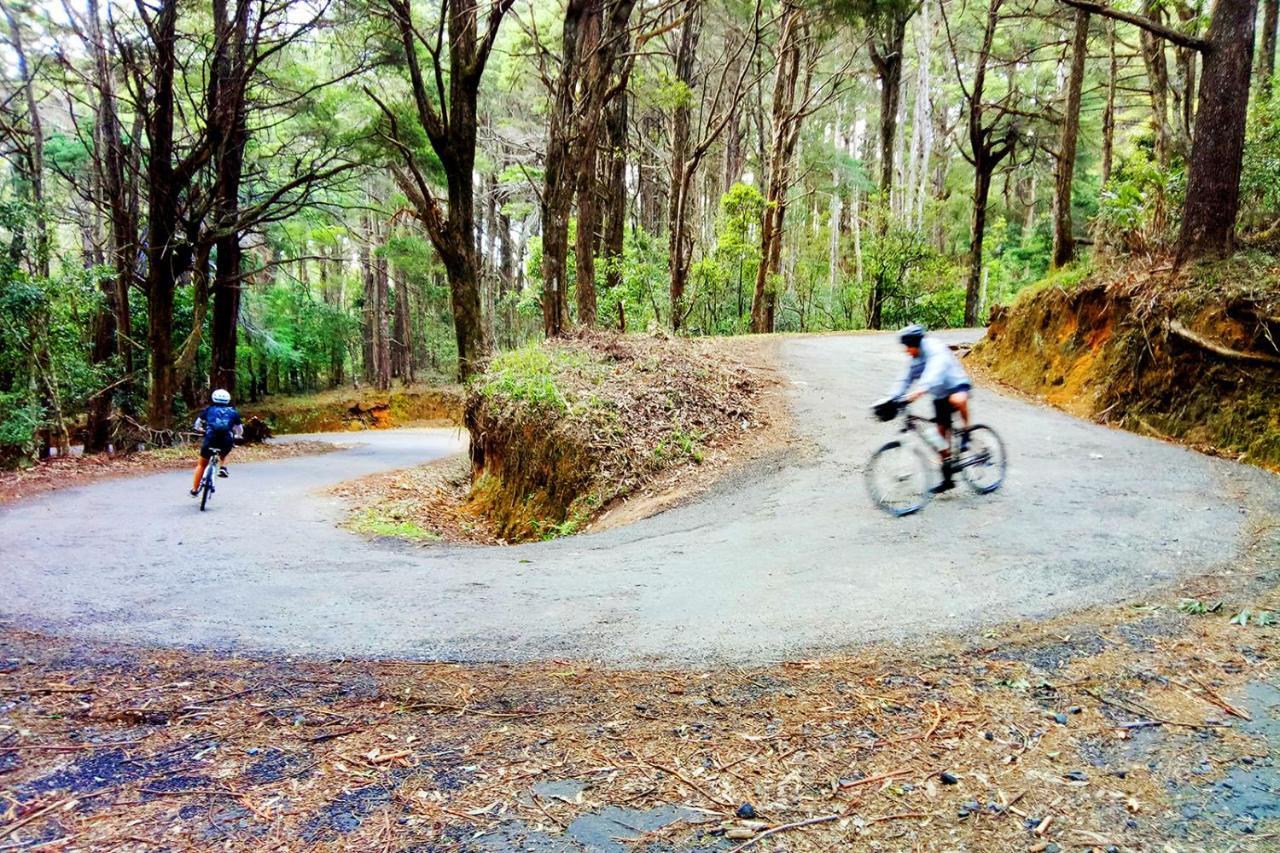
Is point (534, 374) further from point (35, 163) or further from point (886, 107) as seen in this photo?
point (886, 107)

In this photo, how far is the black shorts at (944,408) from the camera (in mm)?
7362

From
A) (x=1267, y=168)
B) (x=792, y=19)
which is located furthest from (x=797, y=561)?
(x=792, y=19)

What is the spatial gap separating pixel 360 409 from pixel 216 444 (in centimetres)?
2332

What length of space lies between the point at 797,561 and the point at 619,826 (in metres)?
3.82

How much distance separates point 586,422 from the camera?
34.5 ft

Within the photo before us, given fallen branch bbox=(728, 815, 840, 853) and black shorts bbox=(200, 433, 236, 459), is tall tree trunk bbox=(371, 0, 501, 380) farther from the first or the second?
fallen branch bbox=(728, 815, 840, 853)

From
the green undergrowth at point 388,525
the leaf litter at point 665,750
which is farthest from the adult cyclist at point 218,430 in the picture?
the leaf litter at point 665,750

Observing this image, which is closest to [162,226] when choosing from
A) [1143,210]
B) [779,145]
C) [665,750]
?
[779,145]

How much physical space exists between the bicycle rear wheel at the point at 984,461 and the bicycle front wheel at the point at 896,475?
19.7 inches

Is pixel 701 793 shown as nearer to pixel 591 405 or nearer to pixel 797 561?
pixel 797 561

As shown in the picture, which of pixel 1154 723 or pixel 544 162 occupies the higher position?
pixel 544 162

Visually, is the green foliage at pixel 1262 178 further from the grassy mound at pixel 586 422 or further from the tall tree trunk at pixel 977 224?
the tall tree trunk at pixel 977 224

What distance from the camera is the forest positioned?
13547 millimetres

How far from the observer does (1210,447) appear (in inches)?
364
